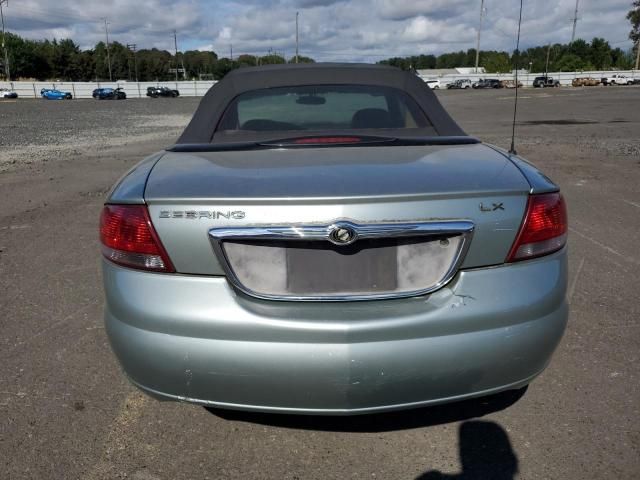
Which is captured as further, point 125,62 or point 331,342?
point 125,62

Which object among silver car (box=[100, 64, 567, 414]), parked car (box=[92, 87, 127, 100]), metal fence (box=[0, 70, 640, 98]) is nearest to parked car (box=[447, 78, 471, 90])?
metal fence (box=[0, 70, 640, 98])

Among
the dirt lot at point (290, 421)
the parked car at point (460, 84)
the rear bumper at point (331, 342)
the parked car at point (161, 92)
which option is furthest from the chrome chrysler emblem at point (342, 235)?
the parked car at point (460, 84)

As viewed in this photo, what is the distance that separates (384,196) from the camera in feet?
6.32

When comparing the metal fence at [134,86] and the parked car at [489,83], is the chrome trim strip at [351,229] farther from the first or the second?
the parked car at [489,83]

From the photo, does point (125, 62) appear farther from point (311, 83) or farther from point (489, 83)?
point (311, 83)

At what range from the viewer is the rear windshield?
3.37 metres

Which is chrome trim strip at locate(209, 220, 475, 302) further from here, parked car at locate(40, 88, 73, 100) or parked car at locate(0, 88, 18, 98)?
parked car at locate(0, 88, 18, 98)

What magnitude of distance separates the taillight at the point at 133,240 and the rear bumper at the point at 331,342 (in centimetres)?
5

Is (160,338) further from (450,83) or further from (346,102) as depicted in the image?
(450,83)

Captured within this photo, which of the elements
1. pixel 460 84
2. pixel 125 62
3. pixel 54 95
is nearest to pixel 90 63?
pixel 125 62

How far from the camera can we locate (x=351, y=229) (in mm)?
1893

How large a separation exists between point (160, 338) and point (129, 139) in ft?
49.8

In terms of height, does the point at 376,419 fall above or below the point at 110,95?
below

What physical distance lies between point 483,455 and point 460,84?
261 feet
